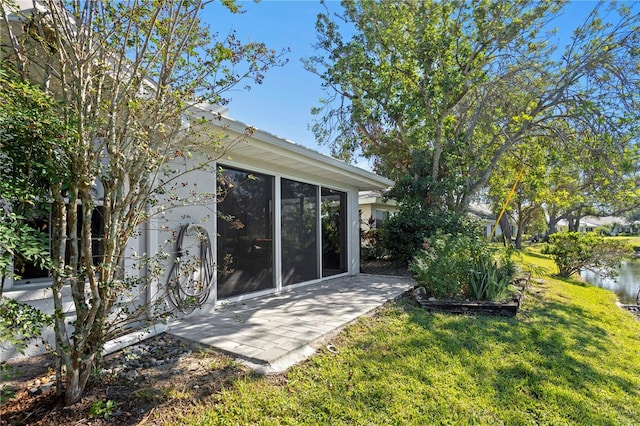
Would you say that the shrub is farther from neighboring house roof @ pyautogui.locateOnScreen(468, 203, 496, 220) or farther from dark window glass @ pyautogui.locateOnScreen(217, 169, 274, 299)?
dark window glass @ pyautogui.locateOnScreen(217, 169, 274, 299)

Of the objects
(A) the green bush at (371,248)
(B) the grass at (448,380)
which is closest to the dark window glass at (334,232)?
(A) the green bush at (371,248)

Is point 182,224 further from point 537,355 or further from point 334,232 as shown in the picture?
point 537,355

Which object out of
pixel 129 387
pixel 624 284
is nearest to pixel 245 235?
pixel 129 387

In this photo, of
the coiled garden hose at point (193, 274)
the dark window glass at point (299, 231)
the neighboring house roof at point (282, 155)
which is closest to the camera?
the neighboring house roof at point (282, 155)

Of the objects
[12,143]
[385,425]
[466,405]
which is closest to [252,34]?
[12,143]

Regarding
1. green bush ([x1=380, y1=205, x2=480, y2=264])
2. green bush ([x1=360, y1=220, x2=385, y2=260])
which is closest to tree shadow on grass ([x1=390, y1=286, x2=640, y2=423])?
green bush ([x1=380, y1=205, x2=480, y2=264])

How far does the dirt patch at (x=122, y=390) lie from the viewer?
2.27 metres

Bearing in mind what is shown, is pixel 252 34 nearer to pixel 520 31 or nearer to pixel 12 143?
pixel 12 143

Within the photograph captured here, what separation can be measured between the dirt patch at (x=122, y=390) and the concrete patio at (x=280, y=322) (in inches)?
12.2

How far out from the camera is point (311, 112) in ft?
40.9

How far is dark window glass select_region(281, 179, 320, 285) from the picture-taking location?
6598 millimetres

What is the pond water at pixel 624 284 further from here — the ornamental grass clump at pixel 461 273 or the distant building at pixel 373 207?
the distant building at pixel 373 207

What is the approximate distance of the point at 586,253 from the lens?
9.91 m

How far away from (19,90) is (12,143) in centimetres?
33
